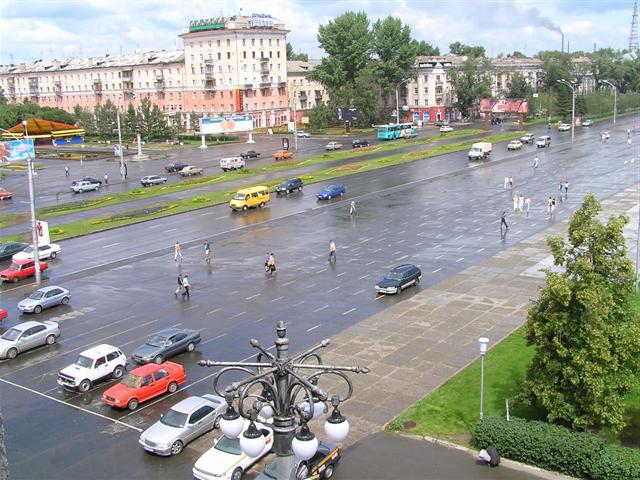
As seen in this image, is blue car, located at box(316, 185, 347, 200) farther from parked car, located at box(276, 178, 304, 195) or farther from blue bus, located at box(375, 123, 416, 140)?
blue bus, located at box(375, 123, 416, 140)

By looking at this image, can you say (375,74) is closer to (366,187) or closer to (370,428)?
(366,187)


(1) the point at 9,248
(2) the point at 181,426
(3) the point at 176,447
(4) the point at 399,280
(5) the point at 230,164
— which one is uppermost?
(5) the point at 230,164

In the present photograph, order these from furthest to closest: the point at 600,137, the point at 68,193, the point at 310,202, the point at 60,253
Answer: the point at 600,137 < the point at 68,193 < the point at 310,202 < the point at 60,253

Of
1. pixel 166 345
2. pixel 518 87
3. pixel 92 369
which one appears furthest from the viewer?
pixel 518 87

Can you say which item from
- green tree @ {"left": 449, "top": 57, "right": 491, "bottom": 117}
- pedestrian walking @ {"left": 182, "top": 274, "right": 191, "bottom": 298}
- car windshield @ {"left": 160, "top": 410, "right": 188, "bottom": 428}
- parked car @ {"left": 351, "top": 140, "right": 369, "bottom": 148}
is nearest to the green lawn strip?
parked car @ {"left": 351, "top": 140, "right": 369, "bottom": 148}

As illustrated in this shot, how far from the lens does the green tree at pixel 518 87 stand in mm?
175375

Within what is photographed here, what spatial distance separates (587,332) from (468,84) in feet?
499

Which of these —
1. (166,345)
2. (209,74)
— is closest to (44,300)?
(166,345)

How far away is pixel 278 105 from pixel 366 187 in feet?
284

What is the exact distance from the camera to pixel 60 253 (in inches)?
2040

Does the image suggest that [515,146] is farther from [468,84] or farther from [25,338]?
[25,338]

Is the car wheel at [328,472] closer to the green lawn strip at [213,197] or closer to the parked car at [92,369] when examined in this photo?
the parked car at [92,369]

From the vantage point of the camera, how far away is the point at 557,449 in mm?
20141

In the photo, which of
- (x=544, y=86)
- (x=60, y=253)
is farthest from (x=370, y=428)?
(x=544, y=86)
